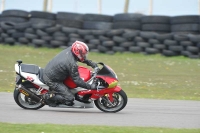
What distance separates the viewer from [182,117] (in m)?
10.9

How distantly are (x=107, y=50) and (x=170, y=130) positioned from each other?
17602 mm

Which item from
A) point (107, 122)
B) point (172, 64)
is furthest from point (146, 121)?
point (172, 64)

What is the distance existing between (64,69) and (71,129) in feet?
8.12

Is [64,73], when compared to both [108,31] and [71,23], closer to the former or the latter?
[108,31]

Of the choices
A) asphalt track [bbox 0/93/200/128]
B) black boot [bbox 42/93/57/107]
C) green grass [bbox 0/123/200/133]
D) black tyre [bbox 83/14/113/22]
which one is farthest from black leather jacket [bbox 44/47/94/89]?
black tyre [bbox 83/14/113/22]

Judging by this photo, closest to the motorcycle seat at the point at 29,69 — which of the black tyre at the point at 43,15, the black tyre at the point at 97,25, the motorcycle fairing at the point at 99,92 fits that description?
the motorcycle fairing at the point at 99,92

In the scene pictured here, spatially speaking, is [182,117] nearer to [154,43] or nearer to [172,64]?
[172,64]

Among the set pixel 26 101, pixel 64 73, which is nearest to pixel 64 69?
pixel 64 73

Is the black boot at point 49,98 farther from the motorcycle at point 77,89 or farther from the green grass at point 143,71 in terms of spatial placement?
the green grass at point 143,71

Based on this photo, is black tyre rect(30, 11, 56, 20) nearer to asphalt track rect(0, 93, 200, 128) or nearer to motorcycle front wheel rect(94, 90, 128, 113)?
asphalt track rect(0, 93, 200, 128)

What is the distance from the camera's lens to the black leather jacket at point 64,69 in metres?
10.9

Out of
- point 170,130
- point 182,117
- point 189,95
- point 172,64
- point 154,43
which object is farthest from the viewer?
point 154,43

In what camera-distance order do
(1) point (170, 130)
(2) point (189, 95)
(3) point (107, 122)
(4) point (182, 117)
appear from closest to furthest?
(1) point (170, 130) → (3) point (107, 122) → (4) point (182, 117) → (2) point (189, 95)

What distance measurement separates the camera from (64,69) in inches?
430
